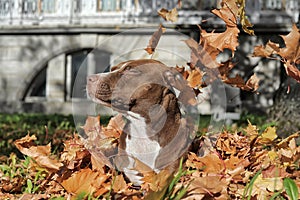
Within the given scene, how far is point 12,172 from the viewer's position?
2.58m

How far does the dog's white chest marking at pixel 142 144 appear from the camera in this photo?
192 centimetres

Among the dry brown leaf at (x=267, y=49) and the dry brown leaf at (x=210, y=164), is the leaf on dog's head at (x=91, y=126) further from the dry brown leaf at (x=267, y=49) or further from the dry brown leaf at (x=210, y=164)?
the dry brown leaf at (x=267, y=49)

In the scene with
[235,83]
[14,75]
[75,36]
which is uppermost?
[235,83]

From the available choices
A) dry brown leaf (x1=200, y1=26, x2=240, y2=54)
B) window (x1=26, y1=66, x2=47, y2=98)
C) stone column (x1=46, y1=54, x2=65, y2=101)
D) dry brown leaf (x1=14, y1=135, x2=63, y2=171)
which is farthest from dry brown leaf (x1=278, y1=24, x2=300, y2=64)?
window (x1=26, y1=66, x2=47, y2=98)

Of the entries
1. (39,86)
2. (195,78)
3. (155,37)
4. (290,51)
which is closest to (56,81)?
(39,86)

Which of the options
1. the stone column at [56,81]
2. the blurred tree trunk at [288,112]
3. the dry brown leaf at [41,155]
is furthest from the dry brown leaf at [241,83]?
the stone column at [56,81]

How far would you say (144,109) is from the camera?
1.87m

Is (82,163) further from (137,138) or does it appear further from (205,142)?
(205,142)

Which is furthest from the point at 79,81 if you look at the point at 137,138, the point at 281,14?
the point at 281,14

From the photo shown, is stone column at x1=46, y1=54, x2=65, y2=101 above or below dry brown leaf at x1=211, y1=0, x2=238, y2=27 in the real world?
below

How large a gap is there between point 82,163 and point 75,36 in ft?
35.0

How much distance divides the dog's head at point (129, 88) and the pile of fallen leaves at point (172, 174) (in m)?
0.28

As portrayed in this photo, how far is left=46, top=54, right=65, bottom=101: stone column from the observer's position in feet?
40.7

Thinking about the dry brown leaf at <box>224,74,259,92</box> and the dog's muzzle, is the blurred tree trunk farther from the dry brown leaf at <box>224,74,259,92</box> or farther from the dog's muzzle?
the dog's muzzle
